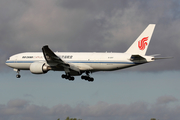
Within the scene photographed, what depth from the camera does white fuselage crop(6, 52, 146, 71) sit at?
61000mm

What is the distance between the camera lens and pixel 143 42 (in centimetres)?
6216

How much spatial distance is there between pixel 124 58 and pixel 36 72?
15.9 m

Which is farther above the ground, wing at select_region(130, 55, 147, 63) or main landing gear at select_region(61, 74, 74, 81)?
main landing gear at select_region(61, 74, 74, 81)

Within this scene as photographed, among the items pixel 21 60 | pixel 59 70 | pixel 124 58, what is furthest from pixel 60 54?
pixel 124 58

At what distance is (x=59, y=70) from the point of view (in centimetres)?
6494

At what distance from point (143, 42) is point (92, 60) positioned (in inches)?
371

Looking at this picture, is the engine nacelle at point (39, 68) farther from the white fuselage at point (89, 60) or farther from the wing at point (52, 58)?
the white fuselage at point (89, 60)

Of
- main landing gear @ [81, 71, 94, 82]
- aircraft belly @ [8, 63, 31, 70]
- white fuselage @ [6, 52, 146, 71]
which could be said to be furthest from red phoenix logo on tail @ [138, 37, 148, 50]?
aircraft belly @ [8, 63, 31, 70]

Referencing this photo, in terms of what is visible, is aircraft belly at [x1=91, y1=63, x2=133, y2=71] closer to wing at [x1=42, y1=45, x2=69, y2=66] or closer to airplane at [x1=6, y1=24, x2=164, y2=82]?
airplane at [x1=6, y1=24, x2=164, y2=82]

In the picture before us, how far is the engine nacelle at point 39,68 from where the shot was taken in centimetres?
6331

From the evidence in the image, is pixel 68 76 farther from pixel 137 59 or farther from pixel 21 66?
pixel 137 59

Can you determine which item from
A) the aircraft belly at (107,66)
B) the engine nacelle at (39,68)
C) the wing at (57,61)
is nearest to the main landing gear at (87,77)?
the wing at (57,61)

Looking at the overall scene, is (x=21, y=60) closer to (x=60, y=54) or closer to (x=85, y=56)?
(x=60, y=54)

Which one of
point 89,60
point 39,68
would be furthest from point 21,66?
point 89,60
